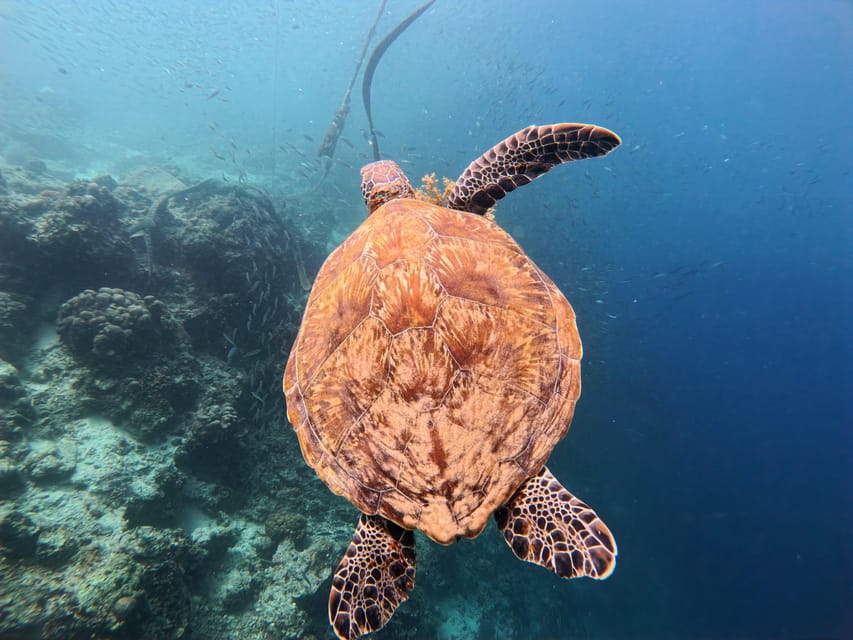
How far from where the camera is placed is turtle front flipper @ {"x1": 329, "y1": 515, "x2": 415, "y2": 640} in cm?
212

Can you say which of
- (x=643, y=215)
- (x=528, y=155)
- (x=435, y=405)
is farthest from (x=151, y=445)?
(x=643, y=215)

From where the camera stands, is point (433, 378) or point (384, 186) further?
point (384, 186)

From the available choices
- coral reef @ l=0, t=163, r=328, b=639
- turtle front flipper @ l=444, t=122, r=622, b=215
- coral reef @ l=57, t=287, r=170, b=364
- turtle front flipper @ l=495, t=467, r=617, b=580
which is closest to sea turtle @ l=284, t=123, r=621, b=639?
turtle front flipper @ l=495, t=467, r=617, b=580

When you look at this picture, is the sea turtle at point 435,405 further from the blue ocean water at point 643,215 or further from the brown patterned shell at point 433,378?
the blue ocean water at point 643,215

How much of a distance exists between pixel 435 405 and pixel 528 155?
2899 mm

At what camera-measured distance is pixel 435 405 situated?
6.37ft

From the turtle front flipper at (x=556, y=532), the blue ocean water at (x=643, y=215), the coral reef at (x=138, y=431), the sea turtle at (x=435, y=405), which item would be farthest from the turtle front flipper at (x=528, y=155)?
the blue ocean water at (x=643, y=215)

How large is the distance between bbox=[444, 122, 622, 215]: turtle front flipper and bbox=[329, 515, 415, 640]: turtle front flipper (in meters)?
3.35

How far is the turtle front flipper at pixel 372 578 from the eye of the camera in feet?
6.97

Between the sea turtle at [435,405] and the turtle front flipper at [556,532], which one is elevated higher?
the sea turtle at [435,405]

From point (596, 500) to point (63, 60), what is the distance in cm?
10879

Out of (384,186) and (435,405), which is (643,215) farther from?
(435,405)

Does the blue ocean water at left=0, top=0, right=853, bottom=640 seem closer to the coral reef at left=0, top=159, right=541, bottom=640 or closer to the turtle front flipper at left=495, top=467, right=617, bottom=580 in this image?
the coral reef at left=0, top=159, right=541, bottom=640

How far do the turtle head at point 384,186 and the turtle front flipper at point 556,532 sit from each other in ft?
11.0
